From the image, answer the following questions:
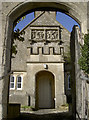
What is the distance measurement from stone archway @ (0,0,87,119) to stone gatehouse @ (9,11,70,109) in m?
9.18

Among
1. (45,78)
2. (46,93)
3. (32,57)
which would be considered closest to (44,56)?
(32,57)

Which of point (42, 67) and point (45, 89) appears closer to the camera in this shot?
point (42, 67)

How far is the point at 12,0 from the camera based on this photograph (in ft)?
18.5

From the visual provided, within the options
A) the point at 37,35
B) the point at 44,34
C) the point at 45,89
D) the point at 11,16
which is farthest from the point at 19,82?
the point at 11,16

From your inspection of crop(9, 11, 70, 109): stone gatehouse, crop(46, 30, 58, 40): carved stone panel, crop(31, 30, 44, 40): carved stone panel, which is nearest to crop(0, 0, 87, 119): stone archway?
crop(9, 11, 70, 109): stone gatehouse

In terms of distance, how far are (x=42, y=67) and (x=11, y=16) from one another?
982cm

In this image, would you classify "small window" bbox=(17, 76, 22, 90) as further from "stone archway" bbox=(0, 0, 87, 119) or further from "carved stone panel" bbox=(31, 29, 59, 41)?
"stone archway" bbox=(0, 0, 87, 119)

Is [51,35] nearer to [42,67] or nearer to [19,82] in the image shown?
[42,67]

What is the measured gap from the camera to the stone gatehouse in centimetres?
1483

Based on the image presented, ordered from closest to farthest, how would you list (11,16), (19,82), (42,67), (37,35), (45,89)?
(11,16), (42,67), (19,82), (37,35), (45,89)

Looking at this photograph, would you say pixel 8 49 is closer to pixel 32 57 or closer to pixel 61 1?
pixel 61 1

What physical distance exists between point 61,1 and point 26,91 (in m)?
10.3

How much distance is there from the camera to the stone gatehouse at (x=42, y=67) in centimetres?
1483

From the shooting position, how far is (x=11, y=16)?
5.68 m
